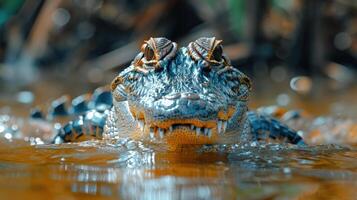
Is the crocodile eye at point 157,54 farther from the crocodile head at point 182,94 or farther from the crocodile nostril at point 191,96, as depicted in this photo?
the crocodile nostril at point 191,96

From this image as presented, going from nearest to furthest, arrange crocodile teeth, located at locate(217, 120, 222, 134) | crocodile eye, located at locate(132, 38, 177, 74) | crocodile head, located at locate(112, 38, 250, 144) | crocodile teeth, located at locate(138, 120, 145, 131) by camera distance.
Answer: crocodile head, located at locate(112, 38, 250, 144) < crocodile teeth, located at locate(217, 120, 222, 134) < crocodile teeth, located at locate(138, 120, 145, 131) < crocodile eye, located at locate(132, 38, 177, 74)

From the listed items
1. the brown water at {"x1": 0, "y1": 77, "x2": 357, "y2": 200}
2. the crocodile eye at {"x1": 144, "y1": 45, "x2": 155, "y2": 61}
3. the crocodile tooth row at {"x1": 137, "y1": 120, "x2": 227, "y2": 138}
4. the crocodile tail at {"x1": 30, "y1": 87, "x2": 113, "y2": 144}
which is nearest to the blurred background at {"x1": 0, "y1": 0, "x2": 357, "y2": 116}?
the crocodile tail at {"x1": 30, "y1": 87, "x2": 113, "y2": 144}

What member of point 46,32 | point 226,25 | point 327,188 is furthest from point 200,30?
point 327,188

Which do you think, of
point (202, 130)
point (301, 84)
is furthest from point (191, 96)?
point (301, 84)

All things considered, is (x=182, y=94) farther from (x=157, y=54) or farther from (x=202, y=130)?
(x=157, y=54)

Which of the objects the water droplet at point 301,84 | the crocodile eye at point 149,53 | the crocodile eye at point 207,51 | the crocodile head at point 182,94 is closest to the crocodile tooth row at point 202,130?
the crocodile head at point 182,94

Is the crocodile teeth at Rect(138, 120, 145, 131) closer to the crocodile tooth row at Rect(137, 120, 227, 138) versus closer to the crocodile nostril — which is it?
the crocodile tooth row at Rect(137, 120, 227, 138)

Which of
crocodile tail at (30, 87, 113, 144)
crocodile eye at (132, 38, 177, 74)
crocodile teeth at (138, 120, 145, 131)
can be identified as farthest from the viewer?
crocodile tail at (30, 87, 113, 144)
